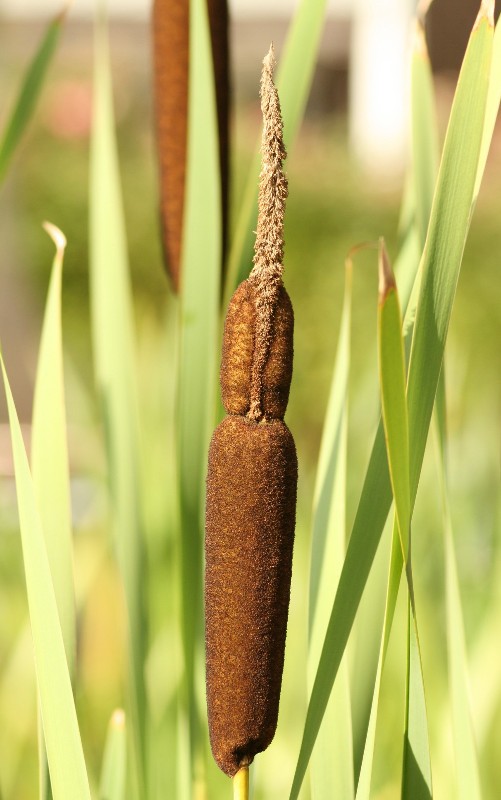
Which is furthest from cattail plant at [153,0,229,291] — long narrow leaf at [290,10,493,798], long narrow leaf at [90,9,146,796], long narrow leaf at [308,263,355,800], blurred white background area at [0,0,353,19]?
blurred white background area at [0,0,353,19]

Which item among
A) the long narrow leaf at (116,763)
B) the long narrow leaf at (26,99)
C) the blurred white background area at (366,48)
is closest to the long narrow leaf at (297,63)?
the long narrow leaf at (26,99)

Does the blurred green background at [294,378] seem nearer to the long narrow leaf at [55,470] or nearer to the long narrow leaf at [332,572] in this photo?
the long narrow leaf at [332,572]

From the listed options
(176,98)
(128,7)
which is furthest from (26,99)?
(128,7)

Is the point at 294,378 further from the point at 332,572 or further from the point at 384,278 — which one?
the point at 384,278

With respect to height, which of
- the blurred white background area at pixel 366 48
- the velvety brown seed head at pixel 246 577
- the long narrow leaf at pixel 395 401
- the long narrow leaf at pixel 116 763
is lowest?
the long narrow leaf at pixel 116 763

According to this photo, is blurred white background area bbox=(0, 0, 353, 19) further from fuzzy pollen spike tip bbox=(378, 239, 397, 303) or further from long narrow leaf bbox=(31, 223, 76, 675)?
fuzzy pollen spike tip bbox=(378, 239, 397, 303)

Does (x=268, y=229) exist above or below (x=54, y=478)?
above
